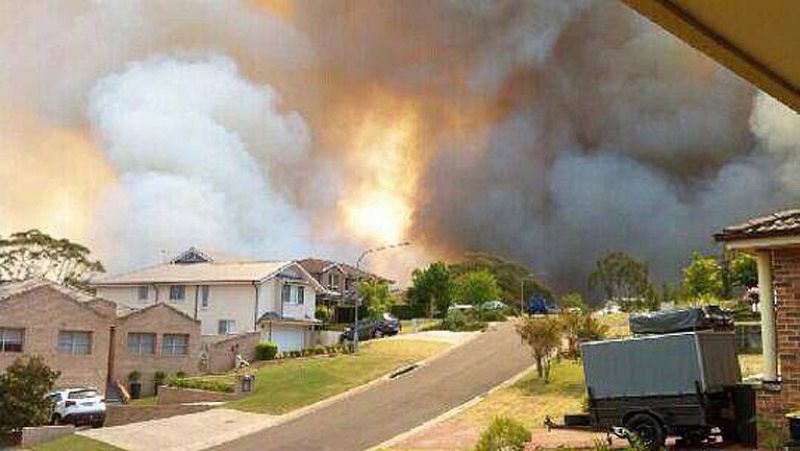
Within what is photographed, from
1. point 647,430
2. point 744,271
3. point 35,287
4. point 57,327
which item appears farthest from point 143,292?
point 647,430

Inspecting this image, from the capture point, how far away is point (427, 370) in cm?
3603

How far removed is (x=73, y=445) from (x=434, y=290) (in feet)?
152

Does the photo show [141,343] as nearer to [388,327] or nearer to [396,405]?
[388,327]

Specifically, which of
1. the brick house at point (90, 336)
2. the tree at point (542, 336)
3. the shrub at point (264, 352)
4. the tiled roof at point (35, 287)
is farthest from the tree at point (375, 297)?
the tree at point (542, 336)

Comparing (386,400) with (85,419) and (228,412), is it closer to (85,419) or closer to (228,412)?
(228,412)

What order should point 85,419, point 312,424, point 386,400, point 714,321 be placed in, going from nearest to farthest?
point 714,321 < point 312,424 < point 386,400 < point 85,419

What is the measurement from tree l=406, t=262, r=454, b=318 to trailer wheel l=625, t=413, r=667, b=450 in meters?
53.3

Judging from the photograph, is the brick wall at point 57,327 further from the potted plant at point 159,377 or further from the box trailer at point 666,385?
the box trailer at point 666,385

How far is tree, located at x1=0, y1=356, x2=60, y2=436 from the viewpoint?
98.0ft

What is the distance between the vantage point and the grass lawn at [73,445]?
25059 millimetres

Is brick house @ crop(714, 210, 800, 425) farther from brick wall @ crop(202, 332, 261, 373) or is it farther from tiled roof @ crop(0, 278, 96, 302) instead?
brick wall @ crop(202, 332, 261, 373)

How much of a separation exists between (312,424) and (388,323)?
28.2m

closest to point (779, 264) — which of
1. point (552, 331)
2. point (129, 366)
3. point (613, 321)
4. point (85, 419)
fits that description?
point (552, 331)

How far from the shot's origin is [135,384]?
44.0 metres
